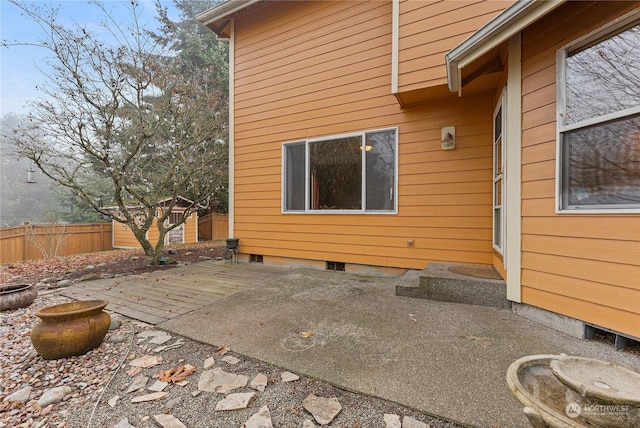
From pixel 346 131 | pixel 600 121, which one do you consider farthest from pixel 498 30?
pixel 346 131

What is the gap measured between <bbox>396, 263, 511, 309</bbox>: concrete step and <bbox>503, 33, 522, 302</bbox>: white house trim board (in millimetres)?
171

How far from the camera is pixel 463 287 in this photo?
3002 millimetres

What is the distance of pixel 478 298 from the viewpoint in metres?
2.93

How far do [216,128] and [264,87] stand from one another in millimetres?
3253

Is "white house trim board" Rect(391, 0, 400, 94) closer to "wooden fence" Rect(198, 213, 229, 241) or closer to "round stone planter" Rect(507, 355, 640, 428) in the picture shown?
"round stone planter" Rect(507, 355, 640, 428)

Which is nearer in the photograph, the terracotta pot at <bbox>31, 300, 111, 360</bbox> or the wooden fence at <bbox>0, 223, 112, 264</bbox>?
the terracotta pot at <bbox>31, 300, 111, 360</bbox>

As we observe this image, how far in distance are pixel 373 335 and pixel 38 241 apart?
11.3 metres

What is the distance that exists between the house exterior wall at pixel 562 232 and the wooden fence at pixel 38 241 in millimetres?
12124

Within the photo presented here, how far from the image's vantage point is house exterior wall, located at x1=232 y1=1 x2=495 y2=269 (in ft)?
12.5

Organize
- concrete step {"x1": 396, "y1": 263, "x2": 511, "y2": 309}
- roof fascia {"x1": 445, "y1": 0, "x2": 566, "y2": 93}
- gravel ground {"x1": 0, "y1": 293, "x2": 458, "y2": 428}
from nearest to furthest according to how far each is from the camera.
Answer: gravel ground {"x1": 0, "y1": 293, "x2": 458, "y2": 428}
roof fascia {"x1": 445, "y1": 0, "x2": 566, "y2": 93}
concrete step {"x1": 396, "y1": 263, "x2": 511, "y2": 309}

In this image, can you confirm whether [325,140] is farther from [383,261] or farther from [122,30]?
[122,30]

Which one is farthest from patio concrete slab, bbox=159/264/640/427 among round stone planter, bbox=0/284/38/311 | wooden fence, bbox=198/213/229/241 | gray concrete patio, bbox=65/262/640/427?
wooden fence, bbox=198/213/229/241

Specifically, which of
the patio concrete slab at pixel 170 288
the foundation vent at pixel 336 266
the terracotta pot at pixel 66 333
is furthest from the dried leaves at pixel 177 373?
the foundation vent at pixel 336 266

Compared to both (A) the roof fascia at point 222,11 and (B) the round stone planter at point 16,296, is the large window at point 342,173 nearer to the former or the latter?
(A) the roof fascia at point 222,11
